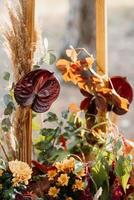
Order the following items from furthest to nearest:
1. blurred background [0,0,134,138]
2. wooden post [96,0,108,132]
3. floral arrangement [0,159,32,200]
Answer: blurred background [0,0,134,138] < wooden post [96,0,108,132] < floral arrangement [0,159,32,200]

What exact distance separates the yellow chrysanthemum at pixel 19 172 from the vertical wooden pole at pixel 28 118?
95 mm

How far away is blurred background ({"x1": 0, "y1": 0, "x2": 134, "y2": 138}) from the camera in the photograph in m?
3.66

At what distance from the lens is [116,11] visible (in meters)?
5.03

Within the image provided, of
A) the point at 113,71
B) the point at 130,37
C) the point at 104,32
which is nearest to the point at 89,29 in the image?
the point at 113,71

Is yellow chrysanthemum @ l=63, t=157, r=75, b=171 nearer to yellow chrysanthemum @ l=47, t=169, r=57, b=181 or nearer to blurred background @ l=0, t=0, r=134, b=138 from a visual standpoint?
yellow chrysanthemum @ l=47, t=169, r=57, b=181

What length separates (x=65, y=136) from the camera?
57.9 inches

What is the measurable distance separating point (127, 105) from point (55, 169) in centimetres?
24

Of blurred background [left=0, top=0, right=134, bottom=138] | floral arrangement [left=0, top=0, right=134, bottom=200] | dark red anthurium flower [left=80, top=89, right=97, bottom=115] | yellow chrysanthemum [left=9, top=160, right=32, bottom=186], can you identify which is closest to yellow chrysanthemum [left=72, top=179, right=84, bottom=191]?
floral arrangement [left=0, top=0, right=134, bottom=200]

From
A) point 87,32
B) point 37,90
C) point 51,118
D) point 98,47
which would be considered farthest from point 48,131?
point 87,32

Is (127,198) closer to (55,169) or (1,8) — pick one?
(55,169)

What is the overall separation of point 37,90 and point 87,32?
2661 mm

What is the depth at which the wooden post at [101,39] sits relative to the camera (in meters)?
1.46

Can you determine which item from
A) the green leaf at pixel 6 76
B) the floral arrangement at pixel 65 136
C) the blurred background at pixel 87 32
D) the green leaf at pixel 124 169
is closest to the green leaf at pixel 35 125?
the floral arrangement at pixel 65 136

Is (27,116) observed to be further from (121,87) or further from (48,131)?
(121,87)
